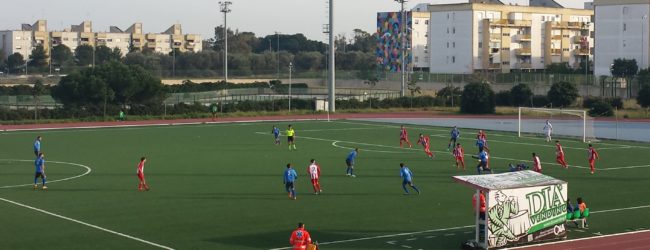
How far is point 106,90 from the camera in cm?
7844

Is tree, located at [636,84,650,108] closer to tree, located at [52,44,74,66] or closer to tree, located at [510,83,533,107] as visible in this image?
tree, located at [510,83,533,107]

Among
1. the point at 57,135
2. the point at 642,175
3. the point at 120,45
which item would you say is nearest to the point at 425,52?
the point at 120,45

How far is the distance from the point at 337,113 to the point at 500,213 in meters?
63.4

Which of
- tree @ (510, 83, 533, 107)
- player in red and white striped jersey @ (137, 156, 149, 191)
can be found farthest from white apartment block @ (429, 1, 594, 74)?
player in red and white striped jersey @ (137, 156, 149, 191)

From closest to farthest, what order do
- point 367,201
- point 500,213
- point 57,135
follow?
1. point 500,213
2. point 367,201
3. point 57,135

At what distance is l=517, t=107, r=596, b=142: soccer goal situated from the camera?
6291cm

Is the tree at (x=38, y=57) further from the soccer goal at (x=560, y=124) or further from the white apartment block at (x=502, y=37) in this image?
the soccer goal at (x=560, y=124)

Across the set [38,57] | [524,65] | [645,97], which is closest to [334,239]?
[645,97]

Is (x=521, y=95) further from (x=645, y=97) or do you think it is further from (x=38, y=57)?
(x=38, y=57)

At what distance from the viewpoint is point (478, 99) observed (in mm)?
87562

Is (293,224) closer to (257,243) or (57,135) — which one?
(257,243)

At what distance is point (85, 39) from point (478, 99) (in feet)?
375

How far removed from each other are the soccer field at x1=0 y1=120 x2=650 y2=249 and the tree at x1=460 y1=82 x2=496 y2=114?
2855cm

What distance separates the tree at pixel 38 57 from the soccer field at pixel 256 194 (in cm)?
10633
